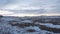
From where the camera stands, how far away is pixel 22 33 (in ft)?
72.4

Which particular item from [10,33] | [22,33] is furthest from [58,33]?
[10,33]

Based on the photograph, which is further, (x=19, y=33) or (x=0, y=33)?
(x=19, y=33)

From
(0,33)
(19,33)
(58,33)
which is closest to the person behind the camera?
(0,33)

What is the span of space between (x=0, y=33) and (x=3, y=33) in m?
0.37

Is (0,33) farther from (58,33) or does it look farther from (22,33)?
(58,33)

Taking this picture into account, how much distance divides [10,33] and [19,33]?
4.88 feet

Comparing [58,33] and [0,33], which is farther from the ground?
[0,33]

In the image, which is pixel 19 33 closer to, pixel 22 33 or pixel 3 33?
pixel 22 33

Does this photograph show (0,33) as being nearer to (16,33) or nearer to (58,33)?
(16,33)

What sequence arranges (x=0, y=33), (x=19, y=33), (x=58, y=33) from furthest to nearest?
(x=58, y=33), (x=19, y=33), (x=0, y=33)

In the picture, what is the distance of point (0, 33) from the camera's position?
67.3 ft

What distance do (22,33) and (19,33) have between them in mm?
391

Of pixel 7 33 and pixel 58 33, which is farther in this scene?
pixel 58 33

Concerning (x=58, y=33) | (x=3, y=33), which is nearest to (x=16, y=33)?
(x=3, y=33)
